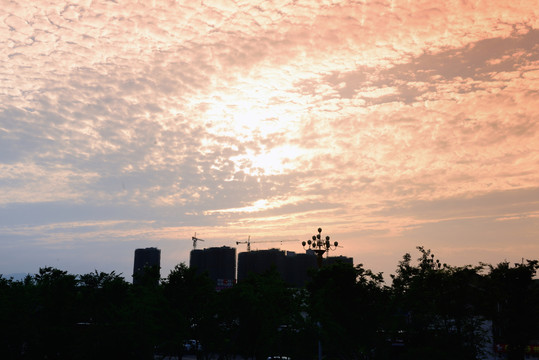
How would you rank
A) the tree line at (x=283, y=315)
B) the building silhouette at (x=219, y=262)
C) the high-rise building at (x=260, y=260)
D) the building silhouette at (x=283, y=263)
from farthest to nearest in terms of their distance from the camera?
1. the building silhouette at (x=219, y=262)
2. the high-rise building at (x=260, y=260)
3. the building silhouette at (x=283, y=263)
4. the tree line at (x=283, y=315)

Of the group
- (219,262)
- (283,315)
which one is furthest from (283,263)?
(283,315)

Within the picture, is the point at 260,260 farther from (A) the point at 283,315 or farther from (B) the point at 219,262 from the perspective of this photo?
(A) the point at 283,315

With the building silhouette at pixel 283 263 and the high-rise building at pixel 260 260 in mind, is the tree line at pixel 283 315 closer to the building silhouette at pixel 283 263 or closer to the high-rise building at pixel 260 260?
the building silhouette at pixel 283 263

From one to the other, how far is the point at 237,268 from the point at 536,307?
15647 centimetres

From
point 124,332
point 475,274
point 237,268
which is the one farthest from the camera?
point 237,268

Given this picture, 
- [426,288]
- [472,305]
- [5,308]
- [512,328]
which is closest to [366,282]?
[426,288]

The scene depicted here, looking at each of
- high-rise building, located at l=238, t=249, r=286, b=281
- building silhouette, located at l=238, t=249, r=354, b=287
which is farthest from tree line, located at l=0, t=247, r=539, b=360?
high-rise building, located at l=238, t=249, r=286, b=281

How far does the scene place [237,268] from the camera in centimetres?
18662

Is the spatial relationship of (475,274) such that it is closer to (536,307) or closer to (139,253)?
(536,307)

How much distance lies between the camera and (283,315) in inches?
1313

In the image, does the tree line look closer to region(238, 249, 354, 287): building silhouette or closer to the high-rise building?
region(238, 249, 354, 287): building silhouette

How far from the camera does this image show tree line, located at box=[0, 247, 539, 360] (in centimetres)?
3209

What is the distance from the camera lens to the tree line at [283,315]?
3209cm

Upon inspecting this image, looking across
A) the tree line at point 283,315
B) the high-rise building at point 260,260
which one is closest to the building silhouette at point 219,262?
the high-rise building at point 260,260
